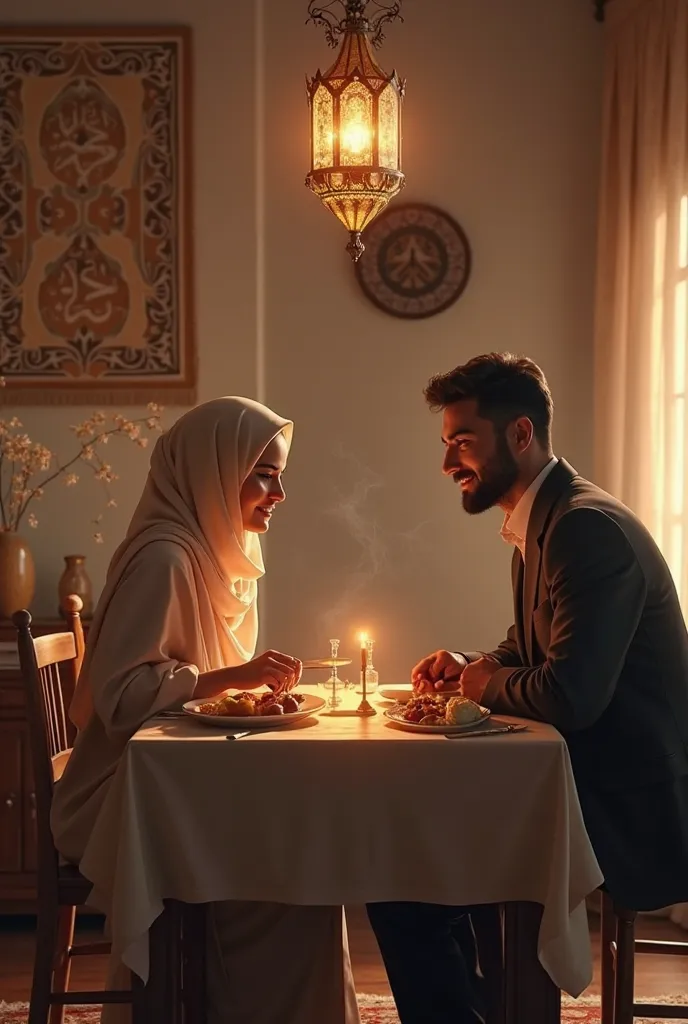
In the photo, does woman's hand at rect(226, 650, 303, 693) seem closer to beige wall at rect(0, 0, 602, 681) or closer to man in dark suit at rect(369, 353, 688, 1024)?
man in dark suit at rect(369, 353, 688, 1024)

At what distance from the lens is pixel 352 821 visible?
2242 mm

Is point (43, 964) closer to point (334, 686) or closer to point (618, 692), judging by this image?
point (334, 686)

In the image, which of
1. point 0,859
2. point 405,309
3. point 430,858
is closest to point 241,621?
point 430,858

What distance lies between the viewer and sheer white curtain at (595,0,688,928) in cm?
395

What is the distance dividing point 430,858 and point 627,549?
72 cm

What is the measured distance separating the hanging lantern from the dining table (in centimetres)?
129

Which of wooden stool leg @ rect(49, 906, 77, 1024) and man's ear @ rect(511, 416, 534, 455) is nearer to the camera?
man's ear @ rect(511, 416, 534, 455)

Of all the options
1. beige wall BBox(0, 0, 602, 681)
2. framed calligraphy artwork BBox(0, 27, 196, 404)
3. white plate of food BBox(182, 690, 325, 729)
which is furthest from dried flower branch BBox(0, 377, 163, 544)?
white plate of food BBox(182, 690, 325, 729)

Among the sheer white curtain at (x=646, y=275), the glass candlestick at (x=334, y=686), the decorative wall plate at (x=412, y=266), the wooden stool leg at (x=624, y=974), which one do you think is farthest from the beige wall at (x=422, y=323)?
the wooden stool leg at (x=624, y=974)

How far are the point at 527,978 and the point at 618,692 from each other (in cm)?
58

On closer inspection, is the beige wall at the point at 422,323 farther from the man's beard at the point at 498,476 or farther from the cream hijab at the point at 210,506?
the man's beard at the point at 498,476

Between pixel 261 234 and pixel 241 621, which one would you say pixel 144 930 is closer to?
pixel 241 621

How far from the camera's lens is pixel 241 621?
3049 millimetres

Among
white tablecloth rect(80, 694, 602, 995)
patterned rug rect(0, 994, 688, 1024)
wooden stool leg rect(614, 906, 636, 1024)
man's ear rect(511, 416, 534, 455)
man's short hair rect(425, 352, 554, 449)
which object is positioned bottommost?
patterned rug rect(0, 994, 688, 1024)
